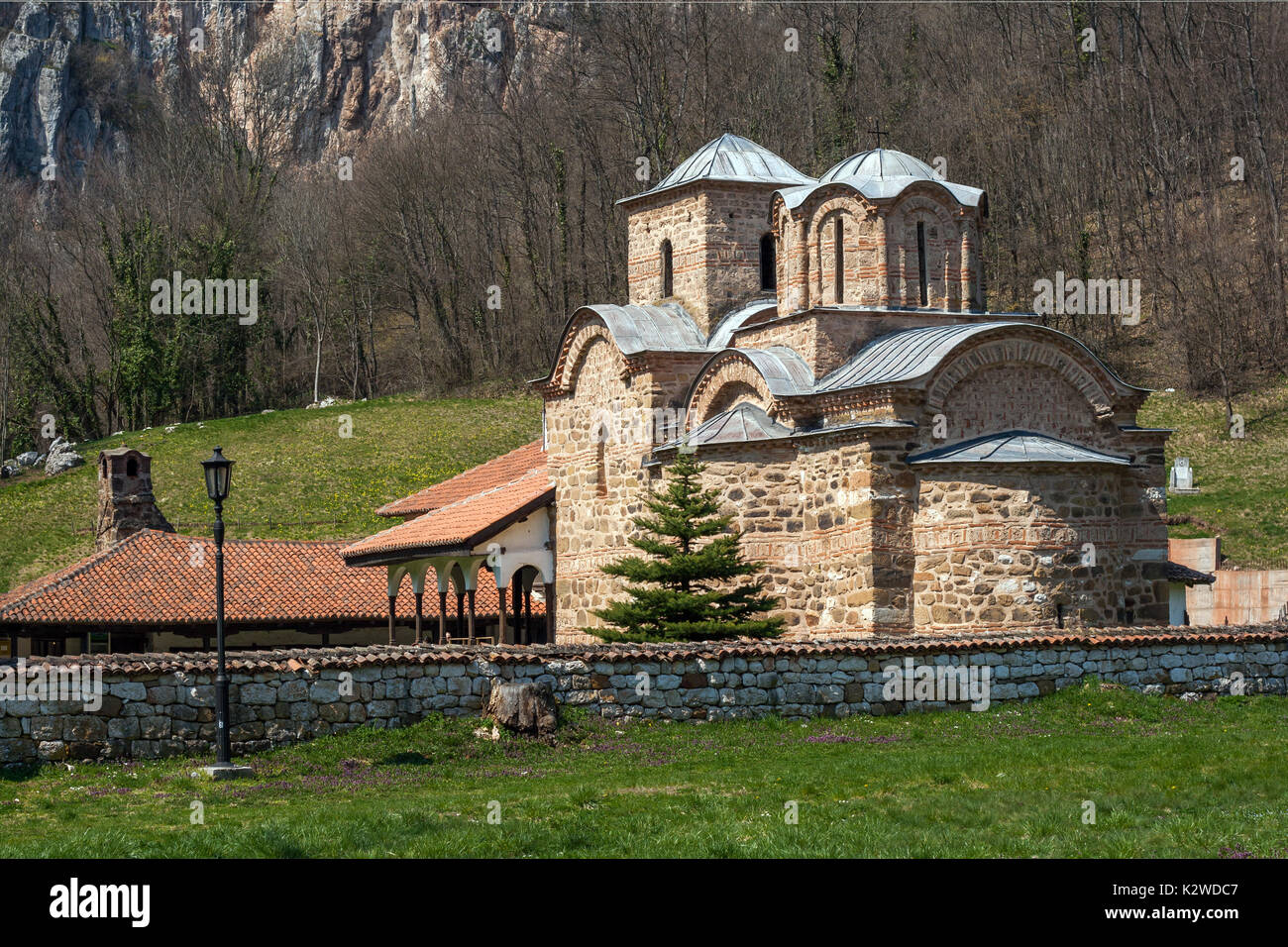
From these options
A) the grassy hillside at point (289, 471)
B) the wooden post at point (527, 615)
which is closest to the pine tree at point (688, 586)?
the wooden post at point (527, 615)

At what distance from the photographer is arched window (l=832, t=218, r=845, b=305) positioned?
76.9 feet

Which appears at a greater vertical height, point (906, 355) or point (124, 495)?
point (906, 355)

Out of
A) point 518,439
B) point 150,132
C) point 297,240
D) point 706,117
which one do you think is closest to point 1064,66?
point 706,117

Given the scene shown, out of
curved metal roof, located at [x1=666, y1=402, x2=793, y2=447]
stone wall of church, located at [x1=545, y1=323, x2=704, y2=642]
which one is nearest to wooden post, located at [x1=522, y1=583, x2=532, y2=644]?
stone wall of church, located at [x1=545, y1=323, x2=704, y2=642]

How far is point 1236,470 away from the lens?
35.5m

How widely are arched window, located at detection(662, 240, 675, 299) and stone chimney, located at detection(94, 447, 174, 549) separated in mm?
10553

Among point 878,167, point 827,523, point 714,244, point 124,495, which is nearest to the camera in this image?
point 827,523

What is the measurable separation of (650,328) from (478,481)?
285 inches

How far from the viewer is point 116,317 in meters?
52.1

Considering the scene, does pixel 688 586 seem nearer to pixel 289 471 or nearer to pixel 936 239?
pixel 936 239

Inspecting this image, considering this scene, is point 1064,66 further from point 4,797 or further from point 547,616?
point 4,797

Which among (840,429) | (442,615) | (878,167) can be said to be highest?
(878,167)

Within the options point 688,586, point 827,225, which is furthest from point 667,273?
point 688,586
